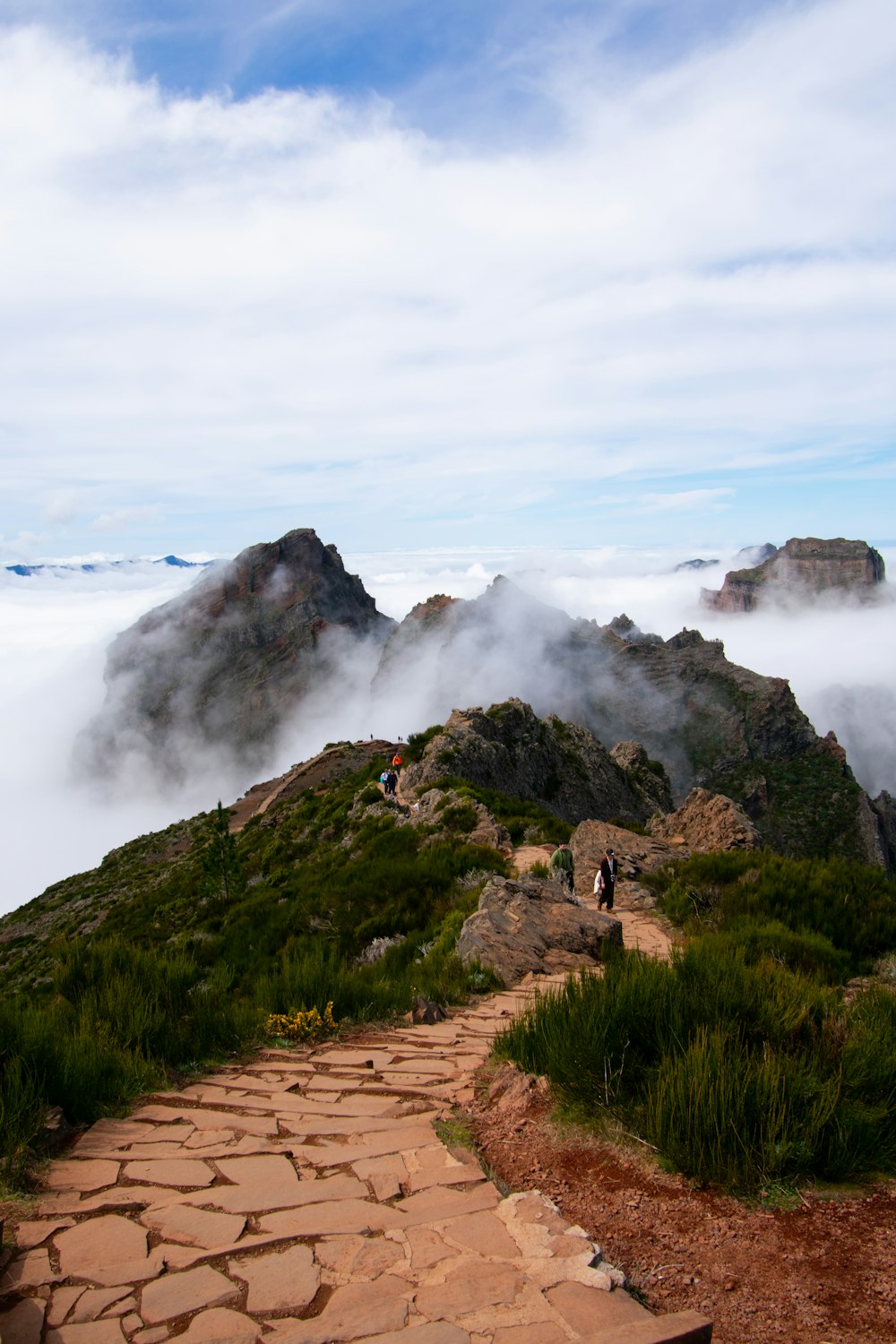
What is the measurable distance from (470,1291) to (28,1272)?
1816mm

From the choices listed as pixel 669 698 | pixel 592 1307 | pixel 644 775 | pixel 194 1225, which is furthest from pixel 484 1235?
pixel 669 698

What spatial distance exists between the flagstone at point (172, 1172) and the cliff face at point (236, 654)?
452ft

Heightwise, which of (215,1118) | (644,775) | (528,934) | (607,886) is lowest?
(644,775)

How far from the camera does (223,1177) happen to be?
14.0 ft

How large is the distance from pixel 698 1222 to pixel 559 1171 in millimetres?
800

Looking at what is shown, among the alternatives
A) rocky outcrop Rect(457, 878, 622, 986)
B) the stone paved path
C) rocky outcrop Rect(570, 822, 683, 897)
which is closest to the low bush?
the stone paved path

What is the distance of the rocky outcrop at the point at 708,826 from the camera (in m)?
20.6

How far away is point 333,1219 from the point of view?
12.3 ft

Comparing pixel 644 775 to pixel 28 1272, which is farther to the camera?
pixel 644 775

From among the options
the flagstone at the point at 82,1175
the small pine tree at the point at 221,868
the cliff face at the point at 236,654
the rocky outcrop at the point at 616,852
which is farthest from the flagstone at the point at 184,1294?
the cliff face at the point at 236,654

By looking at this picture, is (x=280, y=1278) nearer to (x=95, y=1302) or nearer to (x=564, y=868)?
(x=95, y=1302)

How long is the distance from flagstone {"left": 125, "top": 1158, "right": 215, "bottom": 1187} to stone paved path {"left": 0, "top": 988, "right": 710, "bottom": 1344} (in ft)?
0.04

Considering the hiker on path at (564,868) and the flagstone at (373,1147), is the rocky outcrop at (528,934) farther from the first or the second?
the flagstone at (373,1147)

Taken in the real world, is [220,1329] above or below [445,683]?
above
